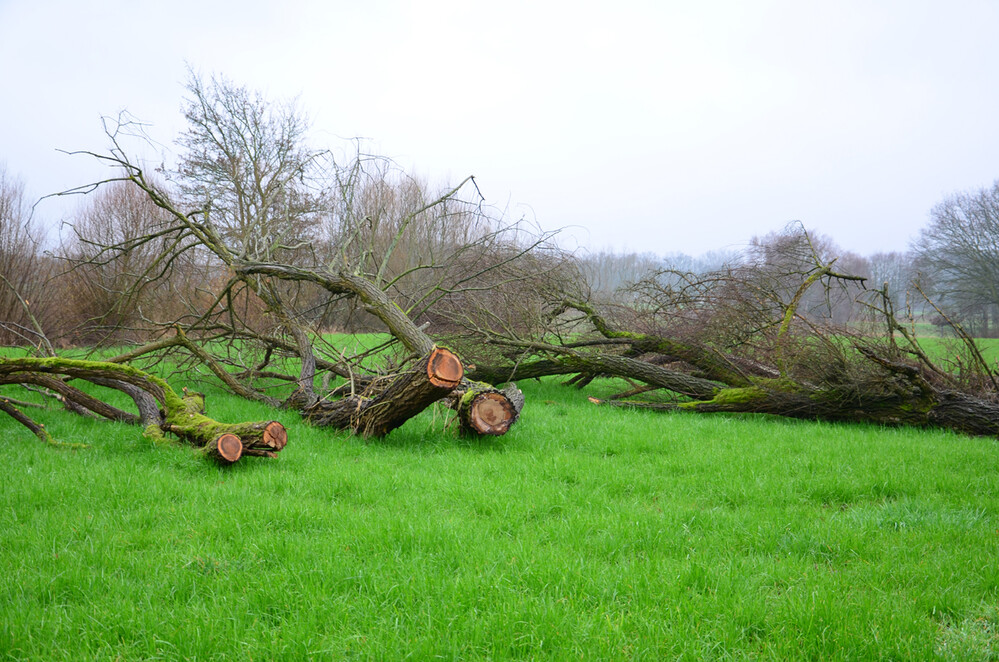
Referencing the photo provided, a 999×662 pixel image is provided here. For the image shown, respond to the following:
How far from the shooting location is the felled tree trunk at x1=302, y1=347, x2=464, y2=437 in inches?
220

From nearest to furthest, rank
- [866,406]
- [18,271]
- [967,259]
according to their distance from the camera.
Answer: [866,406] < [18,271] < [967,259]

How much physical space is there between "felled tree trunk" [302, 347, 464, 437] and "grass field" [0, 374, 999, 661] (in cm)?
59

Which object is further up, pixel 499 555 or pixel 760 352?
pixel 760 352

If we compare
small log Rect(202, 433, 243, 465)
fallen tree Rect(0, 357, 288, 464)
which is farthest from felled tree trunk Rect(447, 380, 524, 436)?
small log Rect(202, 433, 243, 465)

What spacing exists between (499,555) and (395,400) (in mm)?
2935

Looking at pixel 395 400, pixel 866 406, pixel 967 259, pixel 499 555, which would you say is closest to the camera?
→ pixel 499 555

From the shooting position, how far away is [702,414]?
26.3ft

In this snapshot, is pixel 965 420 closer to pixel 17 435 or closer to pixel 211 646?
pixel 211 646

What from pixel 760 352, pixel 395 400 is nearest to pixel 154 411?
pixel 395 400

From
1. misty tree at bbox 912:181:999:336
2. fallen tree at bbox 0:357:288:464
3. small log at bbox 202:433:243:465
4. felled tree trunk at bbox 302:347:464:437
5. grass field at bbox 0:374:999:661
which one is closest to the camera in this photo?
grass field at bbox 0:374:999:661

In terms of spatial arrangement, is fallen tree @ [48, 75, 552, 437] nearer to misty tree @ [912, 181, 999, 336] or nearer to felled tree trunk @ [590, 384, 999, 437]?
felled tree trunk @ [590, 384, 999, 437]

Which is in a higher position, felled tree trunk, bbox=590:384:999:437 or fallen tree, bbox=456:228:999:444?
fallen tree, bbox=456:228:999:444

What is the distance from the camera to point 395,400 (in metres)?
5.93

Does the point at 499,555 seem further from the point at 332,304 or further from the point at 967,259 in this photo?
the point at 967,259
